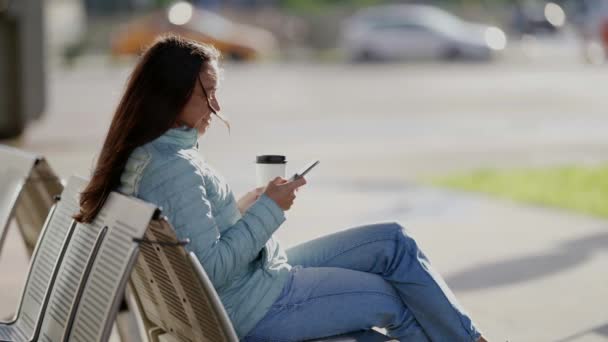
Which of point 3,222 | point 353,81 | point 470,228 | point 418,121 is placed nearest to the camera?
point 3,222

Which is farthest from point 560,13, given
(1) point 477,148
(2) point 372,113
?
(1) point 477,148

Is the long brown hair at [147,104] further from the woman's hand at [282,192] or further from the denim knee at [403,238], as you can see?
the denim knee at [403,238]

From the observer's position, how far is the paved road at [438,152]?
21.9ft

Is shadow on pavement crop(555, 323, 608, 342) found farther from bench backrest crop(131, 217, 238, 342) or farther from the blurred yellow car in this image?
the blurred yellow car

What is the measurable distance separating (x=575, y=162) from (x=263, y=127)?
5.10 m

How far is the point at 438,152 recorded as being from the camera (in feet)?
44.6

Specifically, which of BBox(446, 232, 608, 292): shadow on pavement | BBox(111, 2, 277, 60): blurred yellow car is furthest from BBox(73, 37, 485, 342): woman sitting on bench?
BBox(111, 2, 277, 60): blurred yellow car

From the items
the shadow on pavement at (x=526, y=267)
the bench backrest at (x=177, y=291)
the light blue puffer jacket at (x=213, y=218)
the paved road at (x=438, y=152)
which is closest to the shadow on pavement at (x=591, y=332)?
the paved road at (x=438, y=152)

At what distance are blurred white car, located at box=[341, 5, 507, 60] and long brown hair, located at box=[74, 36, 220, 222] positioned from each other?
31810 millimetres

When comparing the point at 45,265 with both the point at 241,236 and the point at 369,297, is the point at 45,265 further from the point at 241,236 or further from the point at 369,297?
the point at 369,297

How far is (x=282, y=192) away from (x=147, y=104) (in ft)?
1.64

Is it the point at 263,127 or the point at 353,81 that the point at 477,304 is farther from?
the point at 353,81

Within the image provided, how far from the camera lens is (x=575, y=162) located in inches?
491

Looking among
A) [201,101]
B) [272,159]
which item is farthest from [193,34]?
[201,101]
